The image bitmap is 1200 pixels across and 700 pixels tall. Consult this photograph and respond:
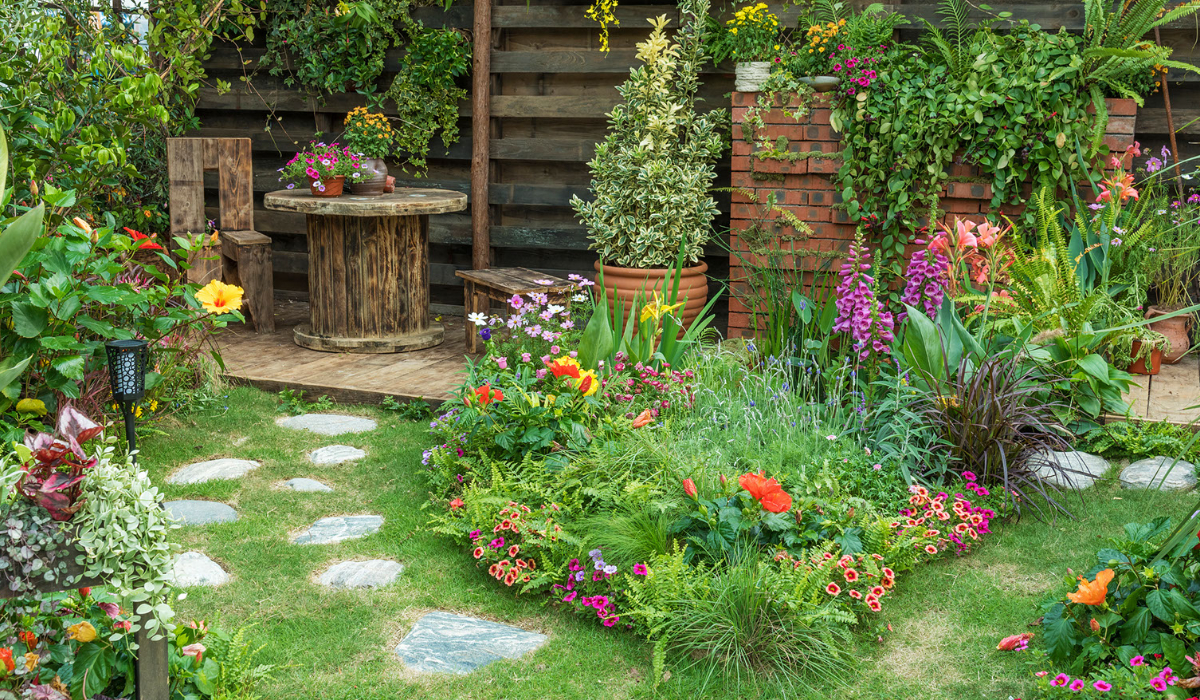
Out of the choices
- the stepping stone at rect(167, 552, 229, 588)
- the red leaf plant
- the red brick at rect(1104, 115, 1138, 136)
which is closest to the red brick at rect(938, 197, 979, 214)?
the red brick at rect(1104, 115, 1138, 136)

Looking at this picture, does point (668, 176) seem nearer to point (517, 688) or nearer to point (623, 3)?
point (623, 3)

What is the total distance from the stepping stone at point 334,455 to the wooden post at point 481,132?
2384 mm

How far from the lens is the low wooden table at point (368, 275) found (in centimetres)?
541

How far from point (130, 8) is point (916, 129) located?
5.09m

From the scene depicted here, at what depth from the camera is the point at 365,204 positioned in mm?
5074

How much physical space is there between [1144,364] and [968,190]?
3.98 feet

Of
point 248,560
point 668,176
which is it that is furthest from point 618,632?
point 668,176

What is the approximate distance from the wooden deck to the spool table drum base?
0.31 ft

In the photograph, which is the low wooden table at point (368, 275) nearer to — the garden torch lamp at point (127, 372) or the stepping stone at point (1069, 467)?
the garden torch lamp at point (127, 372)

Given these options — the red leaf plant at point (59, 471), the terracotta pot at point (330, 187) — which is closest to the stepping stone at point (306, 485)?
the red leaf plant at point (59, 471)

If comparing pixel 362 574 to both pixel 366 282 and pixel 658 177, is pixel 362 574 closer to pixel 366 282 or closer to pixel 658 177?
pixel 366 282

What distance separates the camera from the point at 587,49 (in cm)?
602

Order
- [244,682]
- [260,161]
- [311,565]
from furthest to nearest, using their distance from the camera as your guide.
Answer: [260,161], [311,565], [244,682]

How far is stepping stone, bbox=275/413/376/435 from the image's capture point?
14.1ft
